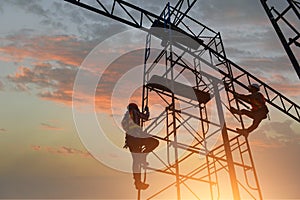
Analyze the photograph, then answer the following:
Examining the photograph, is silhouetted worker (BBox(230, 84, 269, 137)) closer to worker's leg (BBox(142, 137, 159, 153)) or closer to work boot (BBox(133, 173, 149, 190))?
worker's leg (BBox(142, 137, 159, 153))

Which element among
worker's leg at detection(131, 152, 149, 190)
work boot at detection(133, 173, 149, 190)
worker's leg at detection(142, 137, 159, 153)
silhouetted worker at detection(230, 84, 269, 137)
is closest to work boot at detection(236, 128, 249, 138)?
silhouetted worker at detection(230, 84, 269, 137)

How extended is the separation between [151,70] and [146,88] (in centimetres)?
120

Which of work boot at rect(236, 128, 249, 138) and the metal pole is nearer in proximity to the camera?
the metal pole

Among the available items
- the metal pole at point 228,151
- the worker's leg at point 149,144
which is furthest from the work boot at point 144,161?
the metal pole at point 228,151

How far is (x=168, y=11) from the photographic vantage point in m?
11.7

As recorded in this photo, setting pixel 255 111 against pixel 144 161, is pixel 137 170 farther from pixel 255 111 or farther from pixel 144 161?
pixel 255 111

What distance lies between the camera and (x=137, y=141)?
334 inches

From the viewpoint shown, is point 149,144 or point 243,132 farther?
point 243,132

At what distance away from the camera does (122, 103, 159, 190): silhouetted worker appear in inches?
332

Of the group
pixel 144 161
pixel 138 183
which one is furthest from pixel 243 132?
pixel 138 183

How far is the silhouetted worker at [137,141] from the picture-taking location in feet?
27.6

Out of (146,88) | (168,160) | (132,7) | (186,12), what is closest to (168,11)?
(186,12)

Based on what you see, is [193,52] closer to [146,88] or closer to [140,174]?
[146,88]

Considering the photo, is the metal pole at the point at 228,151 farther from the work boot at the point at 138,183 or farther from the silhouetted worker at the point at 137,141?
the work boot at the point at 138,183
